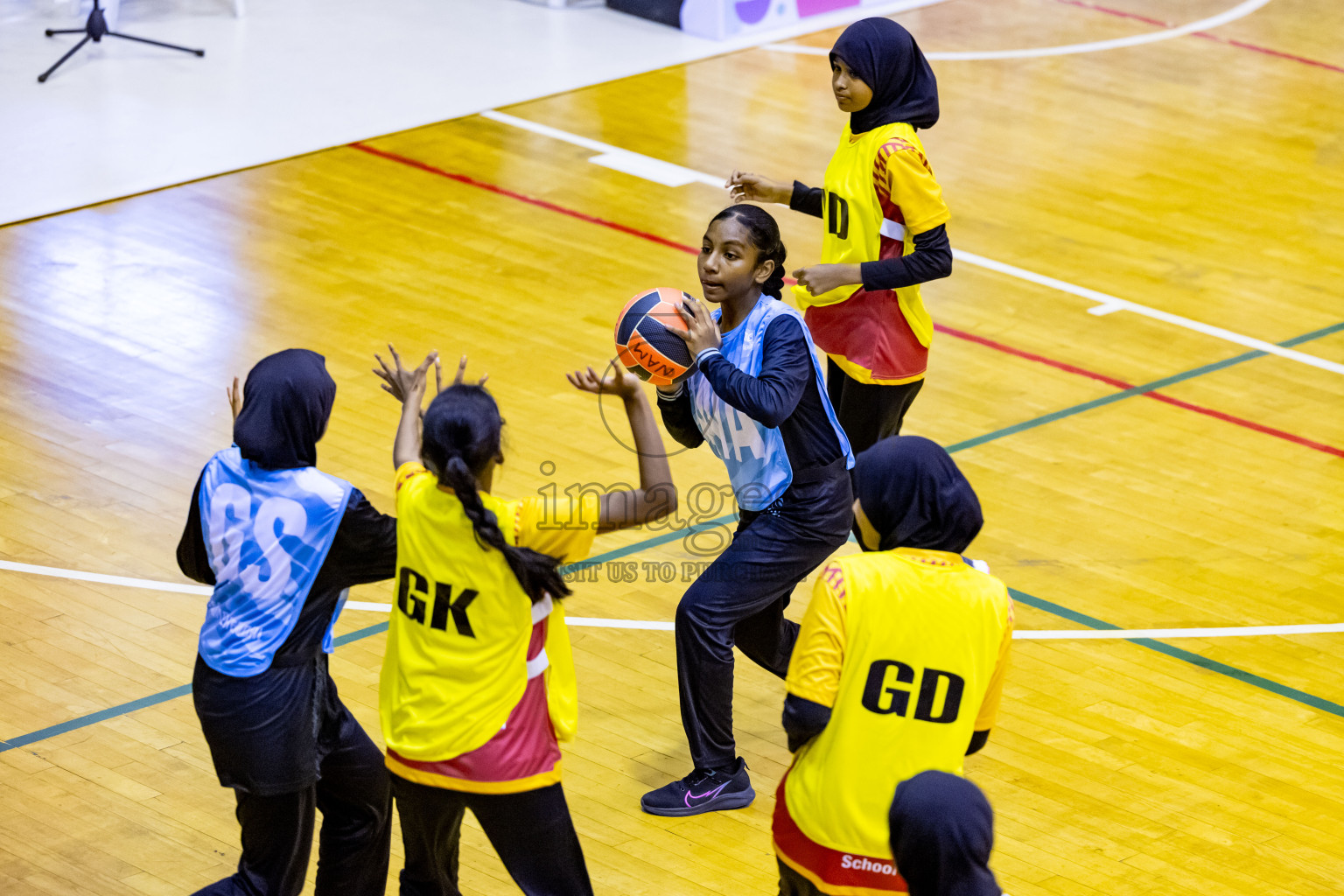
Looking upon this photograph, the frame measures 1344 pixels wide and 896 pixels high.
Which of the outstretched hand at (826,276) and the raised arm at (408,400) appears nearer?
the raised arm at (408,400)

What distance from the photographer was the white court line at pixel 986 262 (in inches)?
380

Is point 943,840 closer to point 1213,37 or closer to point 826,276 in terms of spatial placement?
point 826,276

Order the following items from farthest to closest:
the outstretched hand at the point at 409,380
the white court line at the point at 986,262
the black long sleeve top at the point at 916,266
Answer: the white court line at the point at 986,262 < the black long sleeve top at the point at 916,266 < the outstretched hand at the point at 409,380

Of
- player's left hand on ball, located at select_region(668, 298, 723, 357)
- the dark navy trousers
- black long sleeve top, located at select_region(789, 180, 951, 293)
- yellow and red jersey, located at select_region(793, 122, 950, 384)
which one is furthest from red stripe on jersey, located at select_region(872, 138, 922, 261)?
player's left hand on ball, located at select_region(668, 298, 723, 357)

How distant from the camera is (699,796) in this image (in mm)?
5582

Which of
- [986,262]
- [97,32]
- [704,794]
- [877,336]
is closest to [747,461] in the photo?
[704,794]

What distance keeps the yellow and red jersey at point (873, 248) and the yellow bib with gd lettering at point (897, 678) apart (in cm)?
263

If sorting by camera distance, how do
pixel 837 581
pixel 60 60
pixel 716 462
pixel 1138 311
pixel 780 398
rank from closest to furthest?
1. pixel 837 581
2. pixel 780 398
3. pixel 716 462
4. pixel 1138 311
5. pixel 60 60

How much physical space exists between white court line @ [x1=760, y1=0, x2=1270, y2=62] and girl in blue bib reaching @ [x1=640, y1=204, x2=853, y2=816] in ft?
31.5

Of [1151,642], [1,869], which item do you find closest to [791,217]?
[1151,642]

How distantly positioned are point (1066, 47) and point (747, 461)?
10.9m

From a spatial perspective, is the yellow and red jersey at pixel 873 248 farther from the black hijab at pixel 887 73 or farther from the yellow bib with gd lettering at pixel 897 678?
the yellow bib with gd lettering at pixel 897 678

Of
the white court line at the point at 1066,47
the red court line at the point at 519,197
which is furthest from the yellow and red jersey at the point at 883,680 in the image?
the white court line at the point at 1066,47

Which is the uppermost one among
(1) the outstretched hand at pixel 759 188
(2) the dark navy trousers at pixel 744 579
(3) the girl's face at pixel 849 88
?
(3) the girl's face at pixel 849 88
